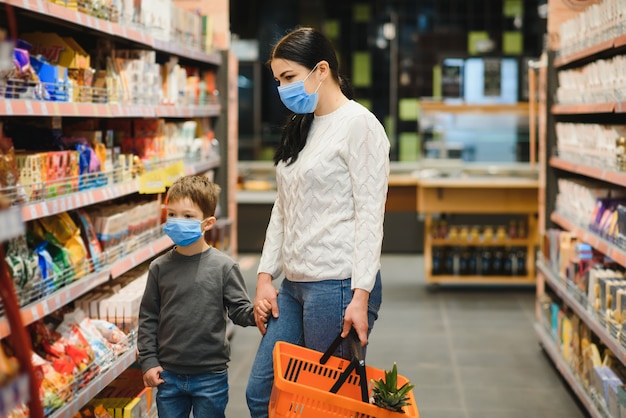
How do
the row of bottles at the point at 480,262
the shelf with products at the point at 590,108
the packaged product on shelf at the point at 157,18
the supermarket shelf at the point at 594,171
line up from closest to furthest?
the supermarket shelf at the point at 594,171, the shelf with products at the point at 590,108, the packaged product on shelf at the point at 157,18, the row of bottles at the point at 480,262

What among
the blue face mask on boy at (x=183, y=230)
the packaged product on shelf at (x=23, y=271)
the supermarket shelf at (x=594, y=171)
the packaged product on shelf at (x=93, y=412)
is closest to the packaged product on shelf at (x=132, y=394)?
the packaged product on shelf at (x=93, y=412)

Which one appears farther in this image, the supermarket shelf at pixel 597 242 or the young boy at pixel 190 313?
the supermarket shelf at pixel 597 242

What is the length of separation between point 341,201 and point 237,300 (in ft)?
1.83

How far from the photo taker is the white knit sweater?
2.57 metres

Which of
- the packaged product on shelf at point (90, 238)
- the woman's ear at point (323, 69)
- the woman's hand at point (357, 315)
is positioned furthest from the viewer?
the packaged product on shelf at point (90, 238)

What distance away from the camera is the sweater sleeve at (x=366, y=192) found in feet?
8.38

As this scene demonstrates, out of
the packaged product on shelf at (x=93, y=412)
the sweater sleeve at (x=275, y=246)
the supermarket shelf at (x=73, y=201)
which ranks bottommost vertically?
the packaged product on shelf at (x=93, y=412)

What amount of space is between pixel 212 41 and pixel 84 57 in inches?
93.4

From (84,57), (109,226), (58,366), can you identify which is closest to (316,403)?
(58,366)

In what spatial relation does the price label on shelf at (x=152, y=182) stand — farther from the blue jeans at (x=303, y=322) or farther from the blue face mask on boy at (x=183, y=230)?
the blue jeans at (x=303, y=322)

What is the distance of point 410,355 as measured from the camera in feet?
18.7

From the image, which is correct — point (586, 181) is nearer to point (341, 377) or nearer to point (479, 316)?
point (479, 316)

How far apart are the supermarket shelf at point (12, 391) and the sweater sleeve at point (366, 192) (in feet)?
4.49

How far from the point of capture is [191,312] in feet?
9.49
